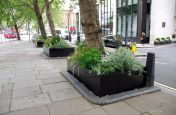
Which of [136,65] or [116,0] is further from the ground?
[116,0]

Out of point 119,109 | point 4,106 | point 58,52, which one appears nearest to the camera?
point 119,109

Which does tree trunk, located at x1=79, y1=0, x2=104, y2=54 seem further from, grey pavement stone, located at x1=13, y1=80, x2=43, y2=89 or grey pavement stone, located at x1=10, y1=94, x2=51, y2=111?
grey pavement stone, located at x1=10, y1=94, x2=51, y2=111

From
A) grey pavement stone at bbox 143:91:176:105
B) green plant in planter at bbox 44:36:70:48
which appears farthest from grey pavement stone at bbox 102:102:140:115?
green plant in planter at bbox 44:36:70:48

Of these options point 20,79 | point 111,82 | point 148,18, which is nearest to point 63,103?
point 111,82

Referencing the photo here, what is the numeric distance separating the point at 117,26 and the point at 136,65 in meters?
25.2

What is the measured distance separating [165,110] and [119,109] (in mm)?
946

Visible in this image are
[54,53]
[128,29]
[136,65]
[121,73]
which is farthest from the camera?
[128,29]

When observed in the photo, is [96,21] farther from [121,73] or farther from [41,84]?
[41,84]

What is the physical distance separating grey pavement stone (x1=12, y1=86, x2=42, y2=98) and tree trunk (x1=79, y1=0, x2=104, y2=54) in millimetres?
2130

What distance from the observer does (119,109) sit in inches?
155

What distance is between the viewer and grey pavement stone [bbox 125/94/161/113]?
396 cm

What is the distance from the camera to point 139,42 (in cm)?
2411

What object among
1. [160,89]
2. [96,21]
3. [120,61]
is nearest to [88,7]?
[96,21]

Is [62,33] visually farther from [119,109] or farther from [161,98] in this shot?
[119,109]
